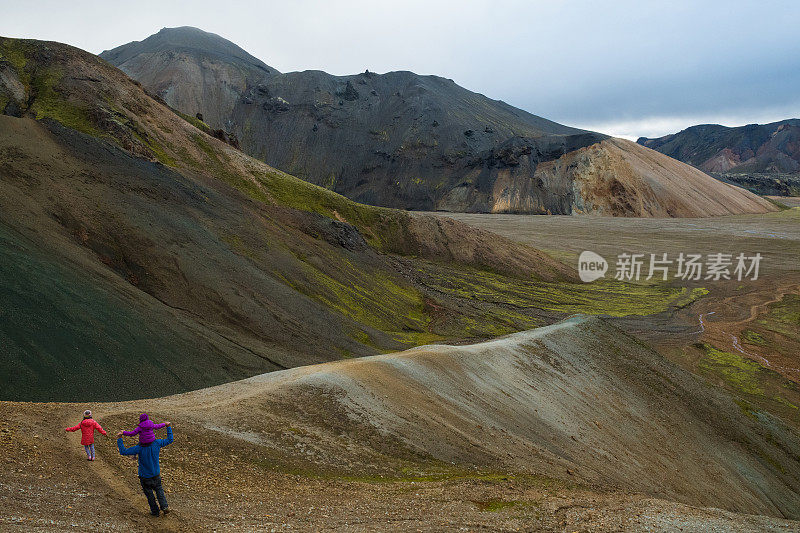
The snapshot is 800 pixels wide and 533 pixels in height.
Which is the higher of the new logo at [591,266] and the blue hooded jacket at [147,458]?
the new logo at [591,266]

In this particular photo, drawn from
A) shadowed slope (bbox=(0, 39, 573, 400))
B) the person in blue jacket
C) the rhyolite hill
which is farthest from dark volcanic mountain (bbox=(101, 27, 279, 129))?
the person in blue jacket

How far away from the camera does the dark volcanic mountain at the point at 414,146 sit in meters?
125

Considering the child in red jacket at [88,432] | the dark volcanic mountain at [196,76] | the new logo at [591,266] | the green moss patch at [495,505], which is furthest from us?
the dark volcanic mountain at [196,76]

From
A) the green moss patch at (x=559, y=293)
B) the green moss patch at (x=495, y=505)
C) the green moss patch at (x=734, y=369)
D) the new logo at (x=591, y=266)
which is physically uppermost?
the new logo at (x=591, y=266)

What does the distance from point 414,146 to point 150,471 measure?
143 meters

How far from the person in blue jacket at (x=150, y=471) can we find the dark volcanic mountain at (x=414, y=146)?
120868 mm

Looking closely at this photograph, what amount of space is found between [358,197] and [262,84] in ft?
172

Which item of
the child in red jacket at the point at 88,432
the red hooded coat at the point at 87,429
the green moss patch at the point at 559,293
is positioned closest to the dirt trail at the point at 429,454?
the child in red jacket at the point at 88,432

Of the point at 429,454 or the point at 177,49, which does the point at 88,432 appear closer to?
the point at 429,454

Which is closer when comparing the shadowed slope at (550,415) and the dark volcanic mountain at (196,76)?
the shadowed slope at (550,415)

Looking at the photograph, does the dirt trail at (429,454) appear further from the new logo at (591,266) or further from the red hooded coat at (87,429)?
the new logo at (591,266)

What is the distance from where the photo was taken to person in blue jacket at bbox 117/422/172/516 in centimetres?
852

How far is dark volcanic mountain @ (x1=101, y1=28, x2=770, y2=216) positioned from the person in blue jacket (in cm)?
12087

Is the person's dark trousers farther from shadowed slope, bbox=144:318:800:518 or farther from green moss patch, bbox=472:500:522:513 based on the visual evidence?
green moss patch, bbox=472:500:522:513
